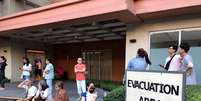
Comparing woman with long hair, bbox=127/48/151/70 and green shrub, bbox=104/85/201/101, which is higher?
woman with long hair, bbox=127/48/151/70

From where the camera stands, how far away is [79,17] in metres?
11.3

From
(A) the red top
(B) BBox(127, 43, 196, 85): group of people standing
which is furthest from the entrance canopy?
(B) BBox(127, 43, 196, 85): group of people standing

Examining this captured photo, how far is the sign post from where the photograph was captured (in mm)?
2547

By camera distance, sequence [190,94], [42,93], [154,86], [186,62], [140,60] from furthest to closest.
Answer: [42,93], [140,60], [186,62], [190,94], [154,86]

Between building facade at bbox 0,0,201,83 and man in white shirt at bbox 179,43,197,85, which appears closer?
man in white shirt at bbox 179,43,197,85

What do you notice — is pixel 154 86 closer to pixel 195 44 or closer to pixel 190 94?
pixel 190 94

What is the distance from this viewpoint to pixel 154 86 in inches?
111

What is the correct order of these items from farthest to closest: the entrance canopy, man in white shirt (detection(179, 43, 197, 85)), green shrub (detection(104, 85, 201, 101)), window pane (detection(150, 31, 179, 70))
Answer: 1. window pane (detection(150, 31, 179, 70))
2. the entrance canopy
3. man in white shirt (detection(179, 43, 197, 85))
4. green shrub (detection(104, 85, 201, 101))

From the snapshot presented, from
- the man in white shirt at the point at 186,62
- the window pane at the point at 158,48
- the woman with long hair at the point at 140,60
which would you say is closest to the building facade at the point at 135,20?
the window pane at the point at 158,48

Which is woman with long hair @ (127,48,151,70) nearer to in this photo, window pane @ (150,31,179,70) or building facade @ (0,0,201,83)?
building facade @ (0,0,201,83)

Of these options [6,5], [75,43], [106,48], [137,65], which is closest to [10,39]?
[6,5]

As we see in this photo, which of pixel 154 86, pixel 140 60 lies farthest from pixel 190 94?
pixel 154 86

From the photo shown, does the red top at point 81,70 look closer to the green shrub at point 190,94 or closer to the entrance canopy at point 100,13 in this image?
the entrance canopy at point 100,13

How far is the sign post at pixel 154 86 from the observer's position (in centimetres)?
255
